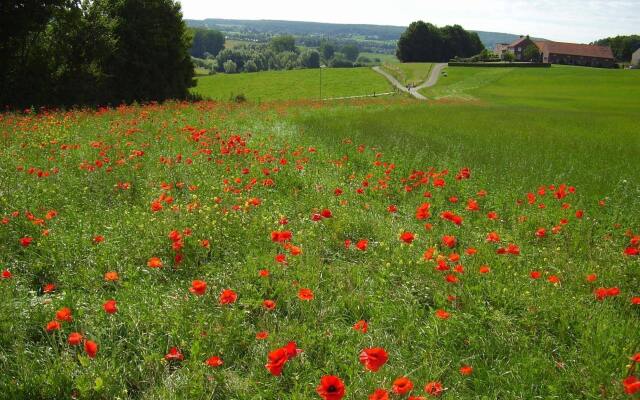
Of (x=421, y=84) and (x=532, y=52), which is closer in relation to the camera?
(x=421, y=84)

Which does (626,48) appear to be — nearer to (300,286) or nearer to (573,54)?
(573,54)

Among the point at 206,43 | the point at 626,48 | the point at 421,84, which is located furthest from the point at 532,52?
the point at 206,43

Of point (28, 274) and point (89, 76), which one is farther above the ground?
point (89, 76)

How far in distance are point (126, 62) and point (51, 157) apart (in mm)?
22981

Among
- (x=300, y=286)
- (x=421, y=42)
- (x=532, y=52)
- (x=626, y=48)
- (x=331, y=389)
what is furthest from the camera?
(x=626, y=48)

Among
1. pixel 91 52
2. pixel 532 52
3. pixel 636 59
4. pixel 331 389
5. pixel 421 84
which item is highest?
pixel 532 52

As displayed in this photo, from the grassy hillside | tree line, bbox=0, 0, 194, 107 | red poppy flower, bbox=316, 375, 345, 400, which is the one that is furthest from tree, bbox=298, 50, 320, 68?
red poppy flower, bbox=316, 375, 345, 400

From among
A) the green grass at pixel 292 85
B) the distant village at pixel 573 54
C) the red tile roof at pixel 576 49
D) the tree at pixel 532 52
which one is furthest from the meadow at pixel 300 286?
the red tile roof at pixel 576 49

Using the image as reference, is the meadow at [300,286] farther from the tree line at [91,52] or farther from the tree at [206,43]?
the tree at [206,43]

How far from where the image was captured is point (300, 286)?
4.20m

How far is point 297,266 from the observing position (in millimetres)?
4555

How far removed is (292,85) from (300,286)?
53015 mm

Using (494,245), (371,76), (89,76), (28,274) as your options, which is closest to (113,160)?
(28,274)

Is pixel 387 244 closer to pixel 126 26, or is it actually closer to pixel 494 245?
pixel 494 245
